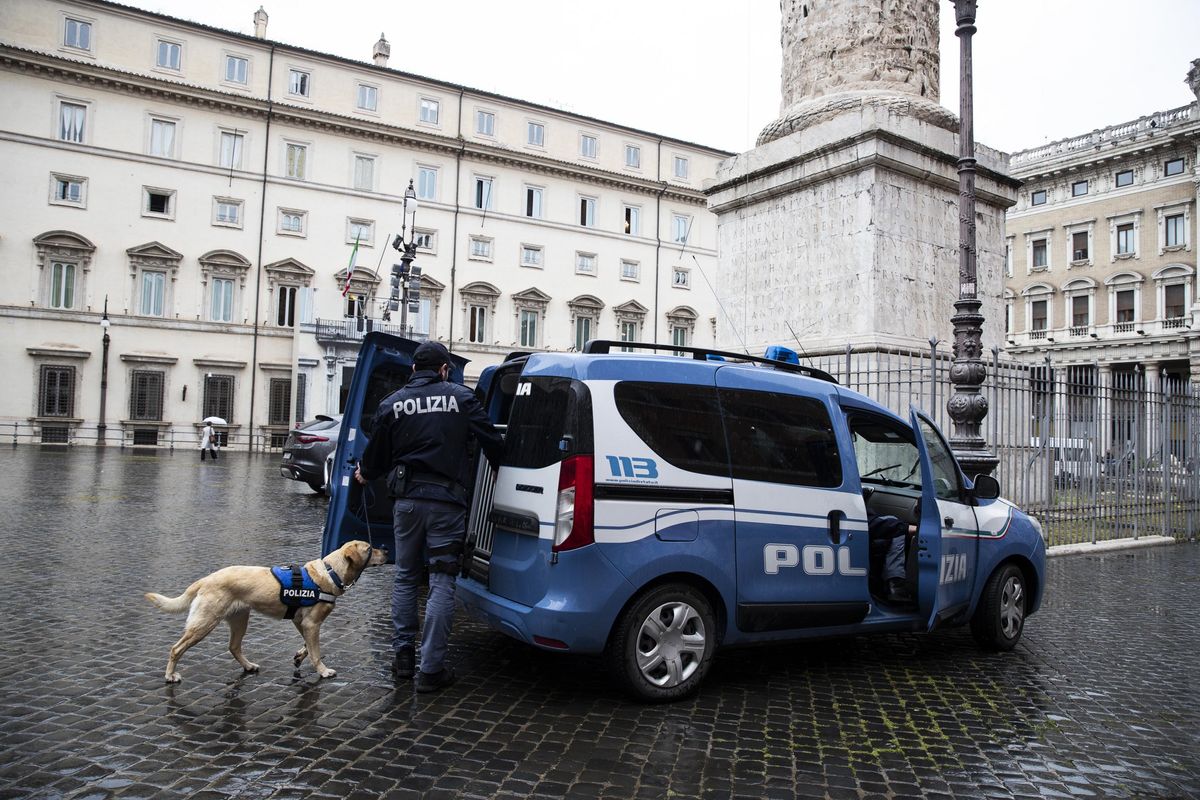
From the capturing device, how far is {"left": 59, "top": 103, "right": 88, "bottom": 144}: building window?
35.1 metres

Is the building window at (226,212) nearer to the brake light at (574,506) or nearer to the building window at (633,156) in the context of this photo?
the building window at (633,156)

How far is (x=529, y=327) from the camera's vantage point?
151 ft

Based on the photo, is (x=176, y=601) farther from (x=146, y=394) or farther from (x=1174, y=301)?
(x=1174, y=301)

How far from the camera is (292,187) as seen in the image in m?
39.4

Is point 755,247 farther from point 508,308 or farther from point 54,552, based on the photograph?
point 508,308

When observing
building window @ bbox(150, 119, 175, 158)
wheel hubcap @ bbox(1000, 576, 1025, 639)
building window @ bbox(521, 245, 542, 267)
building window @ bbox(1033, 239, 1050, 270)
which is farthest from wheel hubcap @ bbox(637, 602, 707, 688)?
building window @ bbox(1033, 239, 1050, 270)

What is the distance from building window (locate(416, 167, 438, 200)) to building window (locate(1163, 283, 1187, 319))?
40034mm

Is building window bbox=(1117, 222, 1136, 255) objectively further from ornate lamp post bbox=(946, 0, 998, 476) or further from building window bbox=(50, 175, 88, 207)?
building window bbox=(50, 175, 88, 207)

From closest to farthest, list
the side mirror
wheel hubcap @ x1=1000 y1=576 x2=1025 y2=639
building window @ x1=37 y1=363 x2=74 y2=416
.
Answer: the side mirror
wheel hubcap @ x1=1000 y1=576 x2=1025 y2=639
building window @ x1=37 y1=363 x2=74 y2=416

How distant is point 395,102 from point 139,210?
13099 millimetres

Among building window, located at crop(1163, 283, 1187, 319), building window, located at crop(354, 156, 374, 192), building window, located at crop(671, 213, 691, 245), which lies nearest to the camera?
building window, located at crop(354, 156, 374, 192)

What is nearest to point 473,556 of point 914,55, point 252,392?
point 914,55

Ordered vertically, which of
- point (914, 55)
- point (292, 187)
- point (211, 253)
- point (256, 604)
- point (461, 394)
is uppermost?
point (292, 187)

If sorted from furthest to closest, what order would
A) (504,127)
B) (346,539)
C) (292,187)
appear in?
(504,127)
(292,187)
(346,539)
